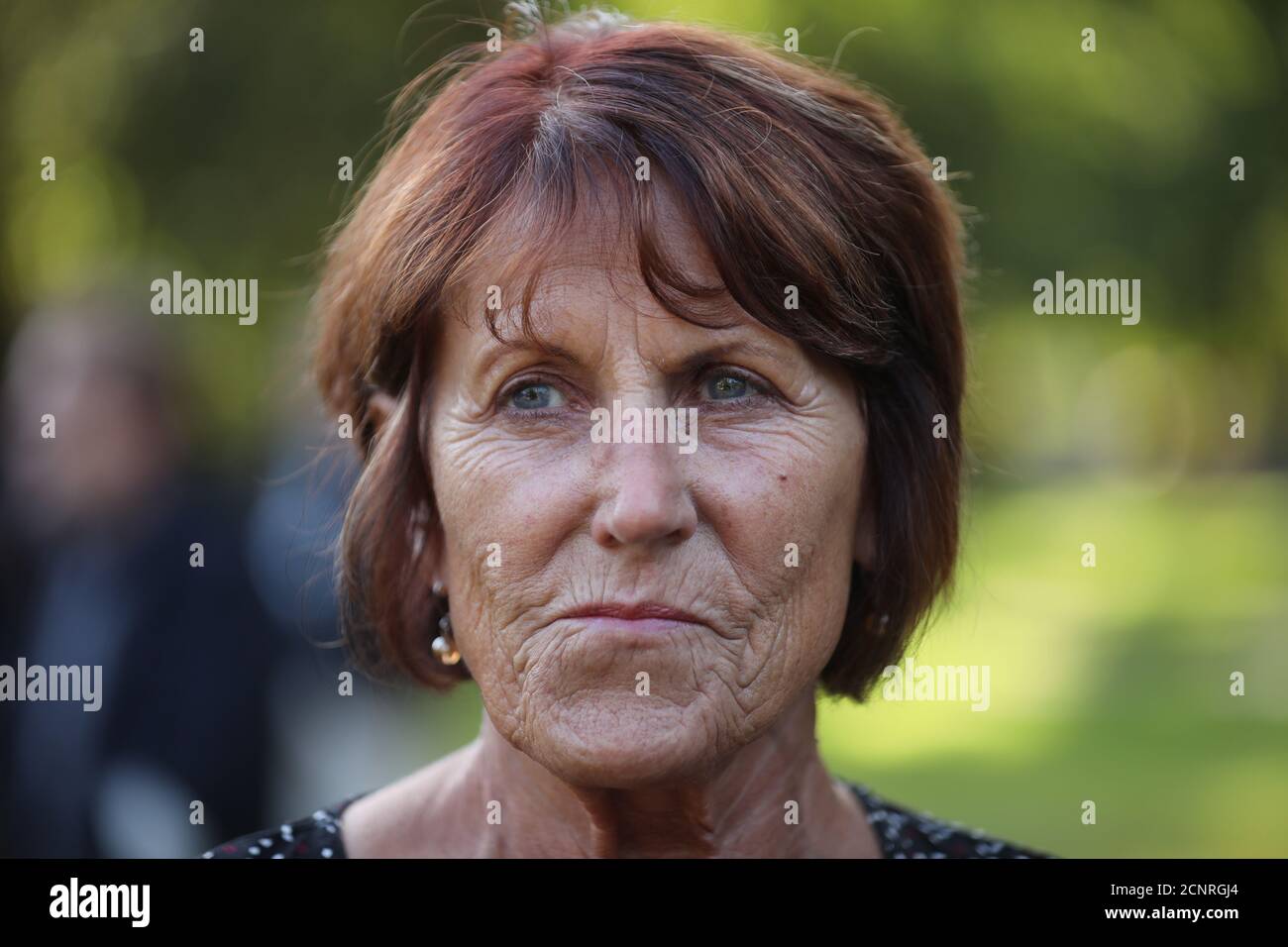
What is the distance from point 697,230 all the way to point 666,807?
1034mm

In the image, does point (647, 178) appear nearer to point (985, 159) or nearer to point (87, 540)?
point (87, 540)

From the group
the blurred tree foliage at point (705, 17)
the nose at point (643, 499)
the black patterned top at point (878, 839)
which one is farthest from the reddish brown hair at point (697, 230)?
the blurred tree foliage at point (705, 17)

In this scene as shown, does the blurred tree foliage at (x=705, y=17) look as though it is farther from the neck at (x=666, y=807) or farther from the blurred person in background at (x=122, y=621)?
the neck at (x=666, y=807)

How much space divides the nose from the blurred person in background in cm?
233

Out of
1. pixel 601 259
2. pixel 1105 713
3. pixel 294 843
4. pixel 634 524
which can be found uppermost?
pixel 601 259

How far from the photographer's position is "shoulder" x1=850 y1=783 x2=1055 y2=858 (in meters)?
2.70

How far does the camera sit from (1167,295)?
9.45 meters

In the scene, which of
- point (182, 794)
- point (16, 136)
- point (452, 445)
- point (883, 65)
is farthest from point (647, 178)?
point (883, 65)

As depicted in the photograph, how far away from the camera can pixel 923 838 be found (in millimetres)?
2746

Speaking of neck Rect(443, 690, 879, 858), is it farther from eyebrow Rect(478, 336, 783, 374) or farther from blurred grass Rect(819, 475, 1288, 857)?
eyebrow Rect(478, 336, 783, 374)

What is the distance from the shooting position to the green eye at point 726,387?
7.11ft

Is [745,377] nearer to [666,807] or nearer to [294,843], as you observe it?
[666,807]

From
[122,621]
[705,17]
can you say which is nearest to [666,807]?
[122,621]

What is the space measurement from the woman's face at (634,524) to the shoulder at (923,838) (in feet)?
2.21
